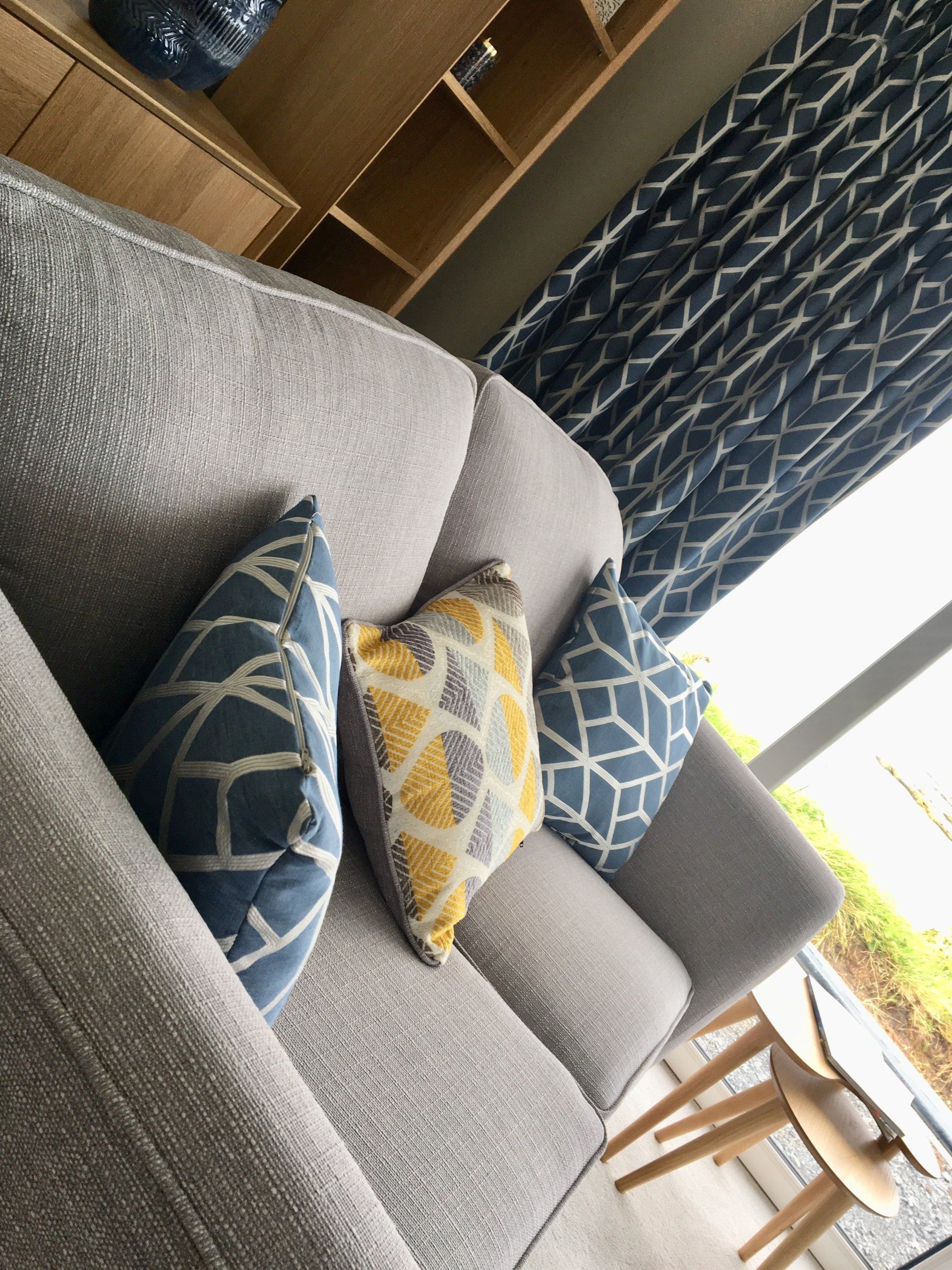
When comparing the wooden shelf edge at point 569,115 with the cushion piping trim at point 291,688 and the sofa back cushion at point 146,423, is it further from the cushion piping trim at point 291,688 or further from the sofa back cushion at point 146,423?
the cushion piping trim at point 291,688

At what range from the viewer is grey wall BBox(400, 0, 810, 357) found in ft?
7.11

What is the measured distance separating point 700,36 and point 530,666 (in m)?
1.78

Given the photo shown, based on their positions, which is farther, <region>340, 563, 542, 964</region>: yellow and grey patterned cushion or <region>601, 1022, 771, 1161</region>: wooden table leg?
<region>601, 1022, 771, 1161</region>: wooden table leg

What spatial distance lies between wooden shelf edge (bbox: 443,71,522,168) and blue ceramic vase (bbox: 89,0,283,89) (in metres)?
Result: 0.40

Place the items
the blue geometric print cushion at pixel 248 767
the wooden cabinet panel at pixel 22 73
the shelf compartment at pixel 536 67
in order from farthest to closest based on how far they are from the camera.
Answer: the shelf compartment at pixel 536 67 → the wooden cabinet panel at pixel 22 73 → the blue geometric print cushion at pixel 248 767

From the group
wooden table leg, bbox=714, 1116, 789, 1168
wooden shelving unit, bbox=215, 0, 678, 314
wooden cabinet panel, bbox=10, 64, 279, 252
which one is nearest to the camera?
wooden cabinet panel, bbox=10, 64, 279, 252

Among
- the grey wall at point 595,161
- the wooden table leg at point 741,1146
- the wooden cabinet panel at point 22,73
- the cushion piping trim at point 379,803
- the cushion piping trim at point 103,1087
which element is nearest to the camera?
the cushion piping trim at point 103,1087

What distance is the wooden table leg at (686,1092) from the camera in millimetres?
1595

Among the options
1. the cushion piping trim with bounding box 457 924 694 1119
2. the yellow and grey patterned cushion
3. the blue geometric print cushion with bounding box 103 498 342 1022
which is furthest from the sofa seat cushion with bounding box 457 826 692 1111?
the blue geometric print cushion with bounding box 103 498 342 1022

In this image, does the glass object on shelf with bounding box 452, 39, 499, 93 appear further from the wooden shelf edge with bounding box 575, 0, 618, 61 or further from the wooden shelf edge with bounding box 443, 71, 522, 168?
the wooden shelf edge with bounding box 575, 0, 618, 61

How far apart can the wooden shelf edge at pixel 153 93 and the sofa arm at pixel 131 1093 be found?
4.16 feet

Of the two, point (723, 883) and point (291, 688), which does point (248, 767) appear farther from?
point (723, 883)

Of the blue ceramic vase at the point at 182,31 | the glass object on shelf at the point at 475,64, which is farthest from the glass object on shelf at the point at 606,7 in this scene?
the blue ceramic vase at the point at 182,31

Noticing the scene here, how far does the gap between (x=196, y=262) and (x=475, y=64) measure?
138 centimetres
